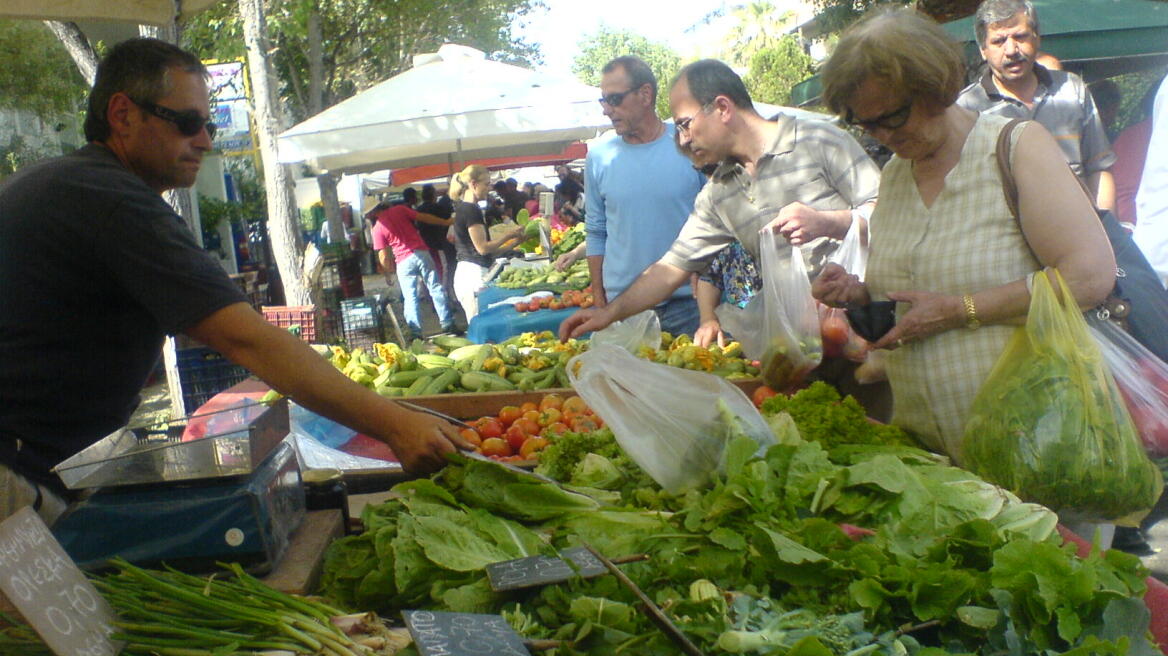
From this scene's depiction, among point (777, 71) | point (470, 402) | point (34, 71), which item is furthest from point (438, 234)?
point (777, 71)

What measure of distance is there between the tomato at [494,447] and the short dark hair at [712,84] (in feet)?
4.84

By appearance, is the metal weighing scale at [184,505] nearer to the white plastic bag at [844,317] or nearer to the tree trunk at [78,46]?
Result: the white plastic bag at [844,317]

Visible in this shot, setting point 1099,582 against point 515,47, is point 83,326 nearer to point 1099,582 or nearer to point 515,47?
point 1099,582

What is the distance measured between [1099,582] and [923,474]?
57 centimetres

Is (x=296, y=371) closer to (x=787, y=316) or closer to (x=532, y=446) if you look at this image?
(x=532, y=446)

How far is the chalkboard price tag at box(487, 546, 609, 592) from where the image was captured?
1.64 m

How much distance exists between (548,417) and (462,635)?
2.33m

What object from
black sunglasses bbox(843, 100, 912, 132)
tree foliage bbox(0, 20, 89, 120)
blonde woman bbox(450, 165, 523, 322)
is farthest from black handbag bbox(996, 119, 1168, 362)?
tree foliage bbox(0, 20, 89, 120)

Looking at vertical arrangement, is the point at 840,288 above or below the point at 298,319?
above

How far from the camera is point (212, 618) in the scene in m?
1.59

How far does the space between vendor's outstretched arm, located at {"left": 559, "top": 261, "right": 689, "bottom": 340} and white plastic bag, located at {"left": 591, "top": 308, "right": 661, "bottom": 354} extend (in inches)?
28.5

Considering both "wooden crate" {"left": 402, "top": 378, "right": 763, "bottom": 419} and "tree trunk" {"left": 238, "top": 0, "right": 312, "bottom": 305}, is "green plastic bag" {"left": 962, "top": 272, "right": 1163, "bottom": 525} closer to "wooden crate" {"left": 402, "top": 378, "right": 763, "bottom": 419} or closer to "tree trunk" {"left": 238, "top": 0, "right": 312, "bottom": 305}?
"wooden crate" {"left": 402, "top": 378, "right": 763, "bottom": 419}

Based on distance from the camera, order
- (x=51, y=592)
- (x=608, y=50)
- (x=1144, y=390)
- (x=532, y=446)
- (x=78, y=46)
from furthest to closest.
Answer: (x=608, y=50), (x=78, y=46), (x=532, y=446), (x=1144, y=390), (x=51, y=592)

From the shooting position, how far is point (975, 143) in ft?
7.98
